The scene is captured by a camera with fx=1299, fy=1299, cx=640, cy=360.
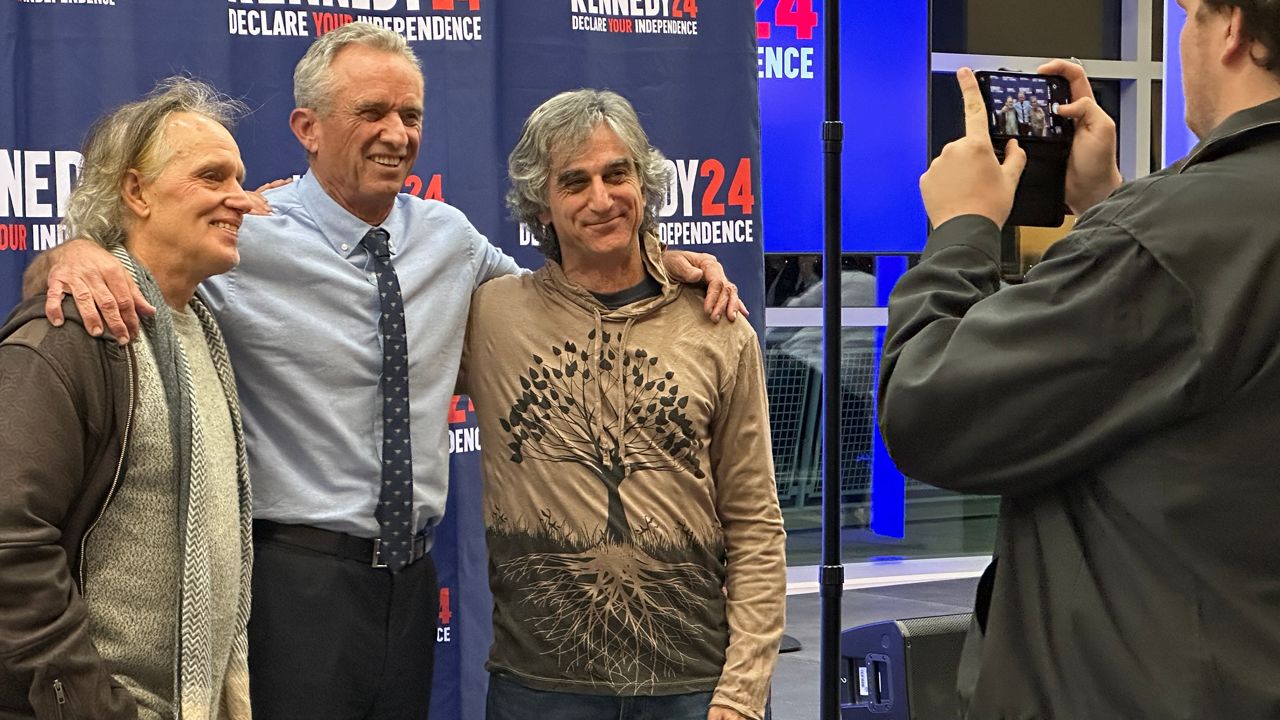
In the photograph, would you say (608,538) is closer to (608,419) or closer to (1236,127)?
(608,419)

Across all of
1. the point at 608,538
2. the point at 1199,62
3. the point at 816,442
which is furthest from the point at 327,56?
the point at 816,442

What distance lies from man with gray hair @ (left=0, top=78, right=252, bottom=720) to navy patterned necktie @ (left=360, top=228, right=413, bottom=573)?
251mm

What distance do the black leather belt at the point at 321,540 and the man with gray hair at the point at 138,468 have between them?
121 mm

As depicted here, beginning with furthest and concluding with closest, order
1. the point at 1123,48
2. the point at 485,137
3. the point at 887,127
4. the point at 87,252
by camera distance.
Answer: the point at 1123,48, the point at 887,127, the point at 485,137, the point at 87,252

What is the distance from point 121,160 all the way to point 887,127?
5362mm

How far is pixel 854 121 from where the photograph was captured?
6719 millimetres

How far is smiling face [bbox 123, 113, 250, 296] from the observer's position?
1.91 m

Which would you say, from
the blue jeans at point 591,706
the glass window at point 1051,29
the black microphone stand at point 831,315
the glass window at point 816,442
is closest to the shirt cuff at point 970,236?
the blue jeans at point 591,706

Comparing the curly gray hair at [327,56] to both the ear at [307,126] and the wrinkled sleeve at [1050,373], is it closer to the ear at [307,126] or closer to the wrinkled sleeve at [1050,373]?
the ear at [307,126]

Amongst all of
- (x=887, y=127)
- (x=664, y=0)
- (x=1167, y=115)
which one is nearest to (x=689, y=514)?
(x=664, y=0)

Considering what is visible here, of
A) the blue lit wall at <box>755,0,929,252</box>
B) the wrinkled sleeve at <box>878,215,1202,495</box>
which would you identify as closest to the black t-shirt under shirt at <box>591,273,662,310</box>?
the wrinkled sleeve at <box>878,215,1202,495</box>

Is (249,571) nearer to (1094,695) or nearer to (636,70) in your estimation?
(1094,695)

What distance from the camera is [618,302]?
2.27 meters

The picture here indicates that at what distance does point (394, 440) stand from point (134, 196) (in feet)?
1.92
